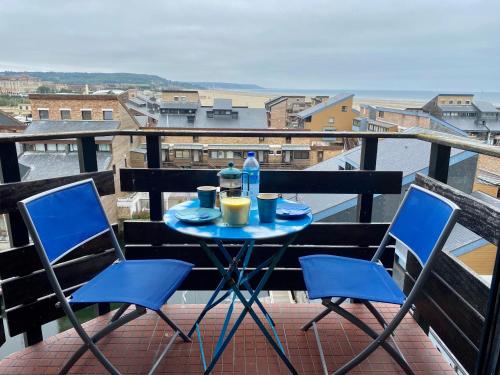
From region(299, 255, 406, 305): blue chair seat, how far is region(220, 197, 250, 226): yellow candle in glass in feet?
1.36

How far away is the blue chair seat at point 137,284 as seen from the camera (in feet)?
4.45

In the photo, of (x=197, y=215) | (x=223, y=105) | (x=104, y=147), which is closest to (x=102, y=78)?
(x=223, y=105)

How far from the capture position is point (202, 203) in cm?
165

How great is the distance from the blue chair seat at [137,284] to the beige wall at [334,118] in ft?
96.3

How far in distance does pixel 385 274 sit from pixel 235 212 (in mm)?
820

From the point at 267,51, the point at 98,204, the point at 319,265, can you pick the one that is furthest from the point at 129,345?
the point at 267,51

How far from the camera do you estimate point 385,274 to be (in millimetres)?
1648

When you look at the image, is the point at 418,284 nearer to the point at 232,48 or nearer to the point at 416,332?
the point at 416,332

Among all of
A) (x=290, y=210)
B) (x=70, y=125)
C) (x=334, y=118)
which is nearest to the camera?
(x=290, y=210)

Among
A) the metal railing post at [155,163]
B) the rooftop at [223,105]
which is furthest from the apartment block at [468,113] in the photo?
the metal railing post at [155,163]

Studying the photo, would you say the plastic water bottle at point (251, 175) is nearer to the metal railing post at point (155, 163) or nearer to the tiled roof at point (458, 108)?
the metal railing post at point (155, 163)

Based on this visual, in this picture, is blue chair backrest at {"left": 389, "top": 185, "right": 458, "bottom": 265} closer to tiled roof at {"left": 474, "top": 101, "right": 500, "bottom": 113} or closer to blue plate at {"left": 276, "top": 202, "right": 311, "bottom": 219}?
blue plate at {"left": 276, "top": 202, "right": 311, "bottom": 219}

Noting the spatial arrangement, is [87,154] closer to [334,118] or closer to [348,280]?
[348,280]

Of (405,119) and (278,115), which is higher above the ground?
(278,115)
